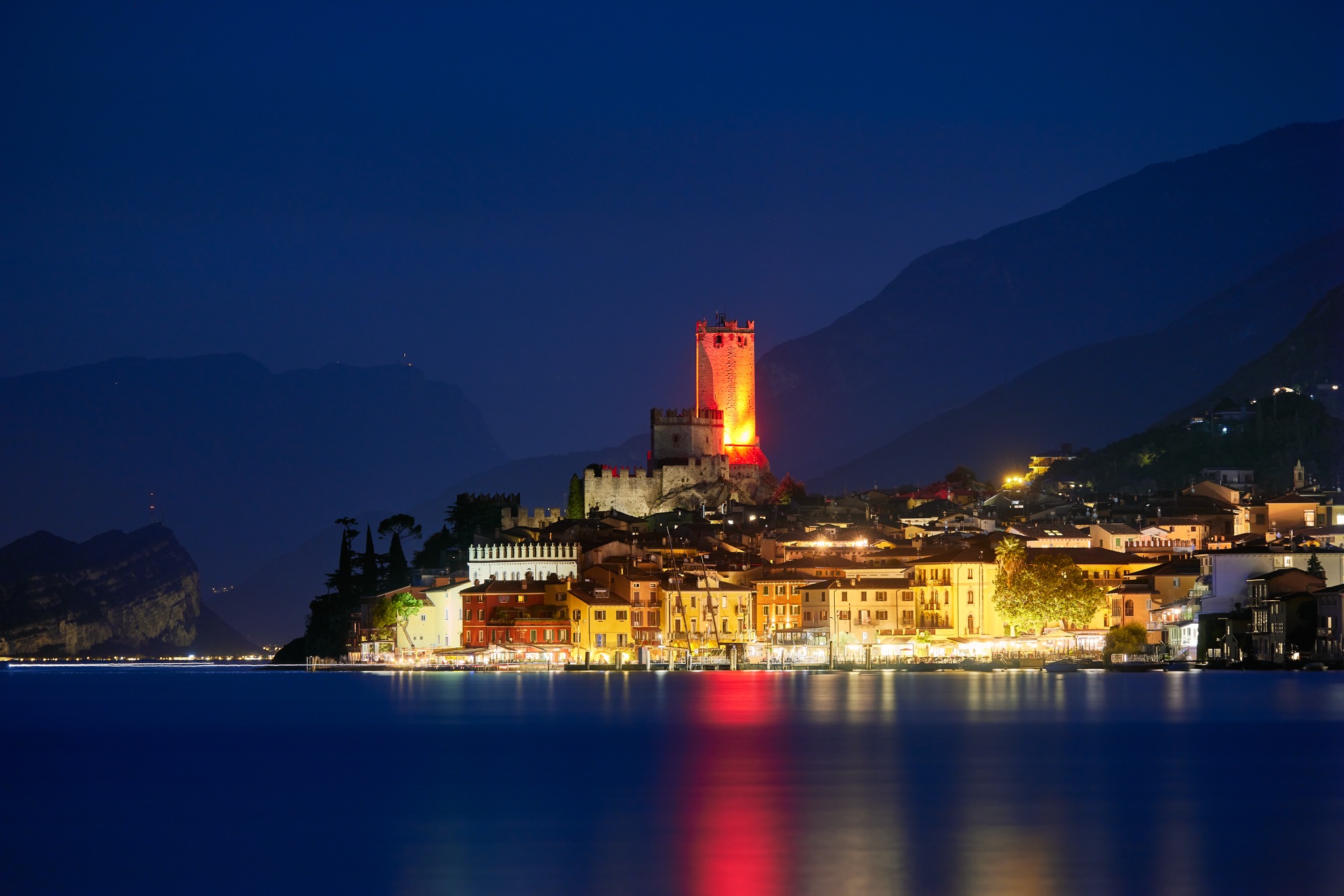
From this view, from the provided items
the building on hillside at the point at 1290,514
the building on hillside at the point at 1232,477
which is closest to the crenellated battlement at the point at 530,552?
the building on hillside at the point at 1290,514

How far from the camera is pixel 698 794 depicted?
1670 inches

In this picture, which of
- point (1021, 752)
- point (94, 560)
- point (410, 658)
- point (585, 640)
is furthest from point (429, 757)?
point (94, 560)

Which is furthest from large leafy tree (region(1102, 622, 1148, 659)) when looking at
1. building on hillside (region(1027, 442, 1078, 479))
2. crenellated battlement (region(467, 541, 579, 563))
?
building on hillside (region(1027, 442, 1078, 479))

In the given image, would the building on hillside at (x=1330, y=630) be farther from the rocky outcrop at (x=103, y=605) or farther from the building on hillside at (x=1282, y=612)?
the rocky outcrop at (x=103, y=605)

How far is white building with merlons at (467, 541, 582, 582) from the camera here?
10644cm

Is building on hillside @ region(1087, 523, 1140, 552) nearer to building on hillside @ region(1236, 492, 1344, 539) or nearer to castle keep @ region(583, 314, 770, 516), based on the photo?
building on hillside @ region(1236, 492, 1344, 539)

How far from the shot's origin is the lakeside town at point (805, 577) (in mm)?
92875

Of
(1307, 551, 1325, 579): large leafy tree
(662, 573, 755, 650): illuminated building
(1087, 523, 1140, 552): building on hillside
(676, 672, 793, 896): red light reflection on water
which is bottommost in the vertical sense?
(676, 672, 793, 896): red light reflection on water

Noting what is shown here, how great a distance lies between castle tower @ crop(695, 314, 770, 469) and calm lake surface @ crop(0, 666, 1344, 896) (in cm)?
5050

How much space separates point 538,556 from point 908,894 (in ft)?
261

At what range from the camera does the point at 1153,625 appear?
9619 cm

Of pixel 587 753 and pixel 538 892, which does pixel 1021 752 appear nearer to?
pixel 587 753

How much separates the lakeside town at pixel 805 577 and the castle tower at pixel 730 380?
129mm

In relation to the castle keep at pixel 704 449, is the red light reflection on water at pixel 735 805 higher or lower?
lower
